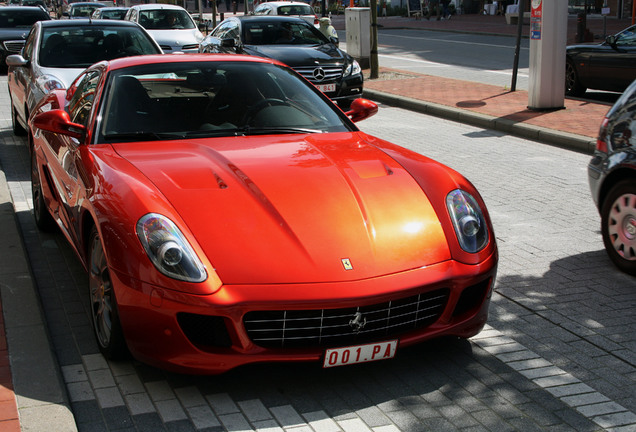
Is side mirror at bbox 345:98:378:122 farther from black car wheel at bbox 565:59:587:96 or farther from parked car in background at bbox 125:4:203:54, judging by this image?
parked car in background at bbox 125:4:203:54

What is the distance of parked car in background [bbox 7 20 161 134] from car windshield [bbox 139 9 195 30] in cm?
1090

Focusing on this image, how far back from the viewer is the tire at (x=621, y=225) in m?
5.87

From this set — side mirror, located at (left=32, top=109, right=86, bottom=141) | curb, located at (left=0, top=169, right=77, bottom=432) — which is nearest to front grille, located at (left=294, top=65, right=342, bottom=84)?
curb, located at (left=0, top=169, right=77, bottom=432)

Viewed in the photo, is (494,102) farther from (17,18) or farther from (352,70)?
(17,18)

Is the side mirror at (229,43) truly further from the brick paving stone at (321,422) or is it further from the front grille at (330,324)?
the brick paving stone at (321,422)

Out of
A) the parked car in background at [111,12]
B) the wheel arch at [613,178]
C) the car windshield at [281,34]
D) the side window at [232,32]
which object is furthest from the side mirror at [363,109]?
the parked car in background at [111,12]

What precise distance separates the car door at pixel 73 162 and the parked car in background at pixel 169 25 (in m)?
15.1

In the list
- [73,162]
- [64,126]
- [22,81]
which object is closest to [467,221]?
[73,162]

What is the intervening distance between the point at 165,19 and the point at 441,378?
66.3 feet

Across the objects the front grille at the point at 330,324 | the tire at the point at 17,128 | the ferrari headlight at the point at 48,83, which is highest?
the ferrari headlight at the point at 48,83

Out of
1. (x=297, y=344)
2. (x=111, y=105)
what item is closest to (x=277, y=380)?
(x=297, y=344)

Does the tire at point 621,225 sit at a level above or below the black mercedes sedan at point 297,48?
below

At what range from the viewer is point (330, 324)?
392 cm

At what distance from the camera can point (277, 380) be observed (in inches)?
166
